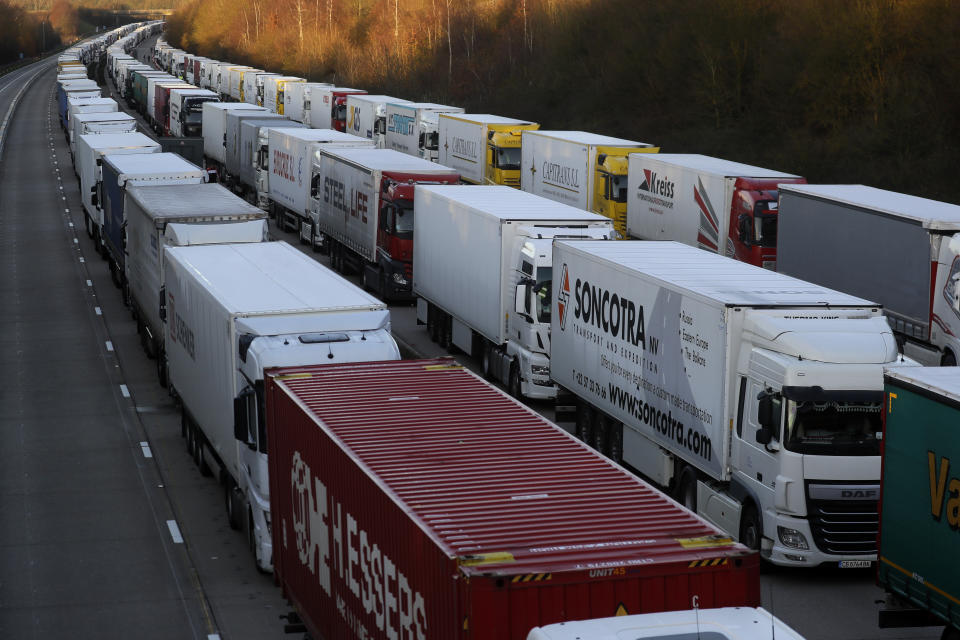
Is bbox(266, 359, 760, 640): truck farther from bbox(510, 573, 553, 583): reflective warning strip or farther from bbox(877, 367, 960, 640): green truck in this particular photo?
bbox(877, 367, 960, 640): green truck

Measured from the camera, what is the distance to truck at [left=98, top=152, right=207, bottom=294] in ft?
112

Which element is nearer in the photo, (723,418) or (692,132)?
(723,418)

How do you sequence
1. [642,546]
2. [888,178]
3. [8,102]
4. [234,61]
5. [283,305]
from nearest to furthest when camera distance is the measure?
1. [642,546]
2. [283,305]
3. [888,178]
4. [8,102]
5. [234,61]

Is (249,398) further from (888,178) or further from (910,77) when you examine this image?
(910,77)

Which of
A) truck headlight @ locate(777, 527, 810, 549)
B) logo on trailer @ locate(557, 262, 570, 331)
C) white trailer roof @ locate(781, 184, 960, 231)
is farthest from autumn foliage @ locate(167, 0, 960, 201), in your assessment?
truck headlight @ locate(777, 527, 810, 549)

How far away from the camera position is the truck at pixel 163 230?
25516mm

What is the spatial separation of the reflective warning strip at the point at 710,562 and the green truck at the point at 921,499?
14.9 ft

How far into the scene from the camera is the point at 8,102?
124 m

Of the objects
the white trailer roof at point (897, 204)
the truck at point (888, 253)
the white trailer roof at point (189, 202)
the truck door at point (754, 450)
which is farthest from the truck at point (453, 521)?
the white trailer roof at point (189, 202)

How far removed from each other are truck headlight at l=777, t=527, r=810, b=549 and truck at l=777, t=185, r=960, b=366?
26.4 ft

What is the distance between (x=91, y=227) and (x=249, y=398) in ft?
109

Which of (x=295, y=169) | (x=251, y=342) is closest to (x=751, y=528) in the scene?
(x=251, y=342)

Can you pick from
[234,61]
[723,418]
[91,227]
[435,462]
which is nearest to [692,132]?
[91,227]

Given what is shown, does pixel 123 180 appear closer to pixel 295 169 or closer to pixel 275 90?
pixel 295 169
